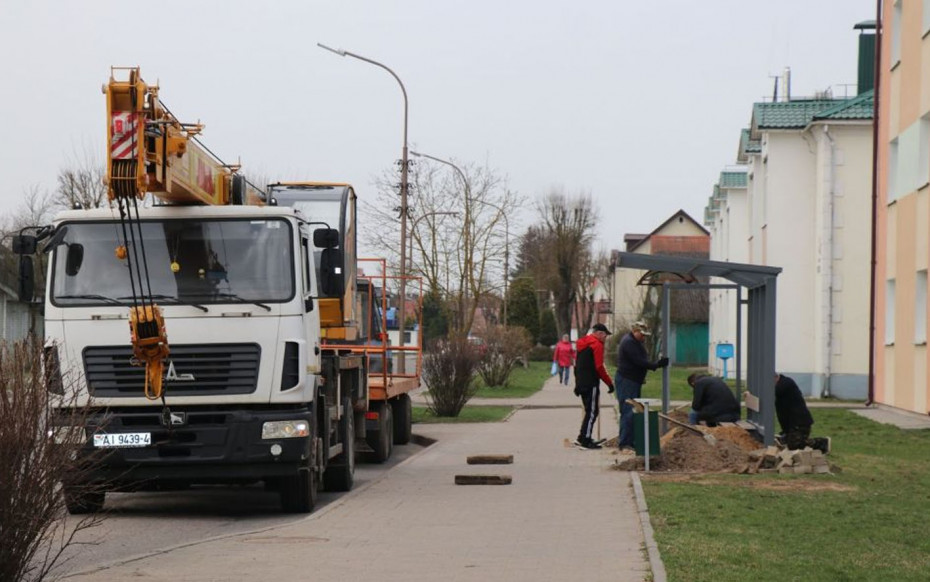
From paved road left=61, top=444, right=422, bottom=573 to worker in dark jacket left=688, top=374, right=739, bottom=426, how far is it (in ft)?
15.5

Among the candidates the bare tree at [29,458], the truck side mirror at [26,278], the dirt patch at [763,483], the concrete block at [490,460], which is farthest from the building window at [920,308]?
the bare tree at [29,458]

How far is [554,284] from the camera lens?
92.5m

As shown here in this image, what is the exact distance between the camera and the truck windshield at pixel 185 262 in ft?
41.4

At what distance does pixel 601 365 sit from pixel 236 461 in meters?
8.25

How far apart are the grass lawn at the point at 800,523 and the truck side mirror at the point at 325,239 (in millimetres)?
3981

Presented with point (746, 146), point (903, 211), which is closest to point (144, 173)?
point (903, 211)

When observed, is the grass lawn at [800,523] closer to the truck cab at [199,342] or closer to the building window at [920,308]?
the truck cab at [199,342]

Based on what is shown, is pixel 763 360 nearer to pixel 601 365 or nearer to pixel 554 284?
pixel 601 365

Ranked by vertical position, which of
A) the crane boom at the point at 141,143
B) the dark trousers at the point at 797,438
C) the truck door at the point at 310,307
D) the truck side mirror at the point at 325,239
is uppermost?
the crane boom at the point at 141,143

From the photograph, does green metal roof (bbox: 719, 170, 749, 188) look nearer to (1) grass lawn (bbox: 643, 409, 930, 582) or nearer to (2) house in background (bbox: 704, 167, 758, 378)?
(2) house in background (bbox: 704, 167, 758, 378)

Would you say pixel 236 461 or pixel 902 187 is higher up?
pixel 902 187

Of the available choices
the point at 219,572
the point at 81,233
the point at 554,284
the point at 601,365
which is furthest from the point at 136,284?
the point at 554,284

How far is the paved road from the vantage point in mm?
10310

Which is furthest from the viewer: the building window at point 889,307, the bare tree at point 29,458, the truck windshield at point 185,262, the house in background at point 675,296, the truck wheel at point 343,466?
the house in background at point 675,296
